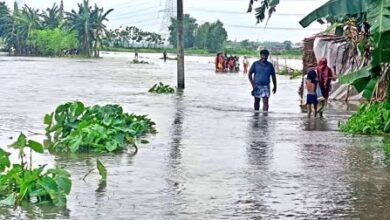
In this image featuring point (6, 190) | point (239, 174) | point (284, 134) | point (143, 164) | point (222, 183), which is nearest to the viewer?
point (6, 190)

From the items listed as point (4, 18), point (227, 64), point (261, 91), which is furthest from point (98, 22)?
point (261, 91)

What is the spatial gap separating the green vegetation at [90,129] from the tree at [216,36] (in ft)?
402

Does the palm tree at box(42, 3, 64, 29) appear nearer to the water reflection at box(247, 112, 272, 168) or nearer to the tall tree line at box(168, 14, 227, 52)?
the tall tree line at box(168, 14, 227, 52)

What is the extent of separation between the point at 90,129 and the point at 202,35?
132 metres

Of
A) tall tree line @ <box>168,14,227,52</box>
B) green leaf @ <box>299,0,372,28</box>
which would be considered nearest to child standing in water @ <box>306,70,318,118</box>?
green leaf @ <box>299,0,372,28</box>

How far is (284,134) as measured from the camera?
1440 centimetres

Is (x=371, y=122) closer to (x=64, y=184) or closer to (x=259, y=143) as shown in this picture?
(x=259, y=143)

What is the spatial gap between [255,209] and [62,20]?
12966cm

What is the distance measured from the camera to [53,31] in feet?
388

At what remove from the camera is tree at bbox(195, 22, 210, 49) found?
140 m

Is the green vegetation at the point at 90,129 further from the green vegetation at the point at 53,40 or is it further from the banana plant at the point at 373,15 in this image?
the green vegetation at the point at 53,40

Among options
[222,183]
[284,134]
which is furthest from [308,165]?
[284,134]

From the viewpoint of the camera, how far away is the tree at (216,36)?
13638cm

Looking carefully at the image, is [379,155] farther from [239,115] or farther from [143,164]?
[239,115]
